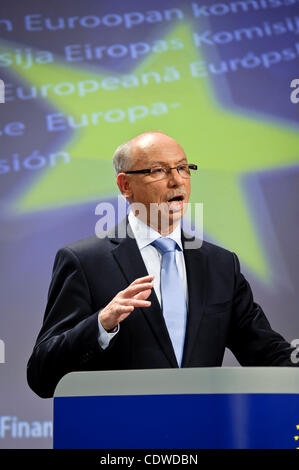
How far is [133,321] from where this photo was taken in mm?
2107

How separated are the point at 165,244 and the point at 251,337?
396 mm

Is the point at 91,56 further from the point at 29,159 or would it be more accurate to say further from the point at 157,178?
the point at 157,178

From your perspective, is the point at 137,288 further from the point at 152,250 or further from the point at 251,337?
the point at 251,337

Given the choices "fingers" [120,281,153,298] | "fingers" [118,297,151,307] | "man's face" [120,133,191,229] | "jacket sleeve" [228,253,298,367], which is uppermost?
"man's face" [120,133,191,229]

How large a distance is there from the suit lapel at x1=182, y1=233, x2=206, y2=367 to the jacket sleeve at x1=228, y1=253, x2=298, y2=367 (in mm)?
153

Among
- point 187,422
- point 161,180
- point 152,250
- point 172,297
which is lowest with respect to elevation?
point 187,422

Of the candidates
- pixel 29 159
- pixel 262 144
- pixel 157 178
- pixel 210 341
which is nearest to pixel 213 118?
pixel 262 144

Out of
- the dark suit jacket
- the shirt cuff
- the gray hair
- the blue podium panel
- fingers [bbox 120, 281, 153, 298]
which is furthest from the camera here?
the gray hair

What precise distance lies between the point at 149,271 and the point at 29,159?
1.34 m

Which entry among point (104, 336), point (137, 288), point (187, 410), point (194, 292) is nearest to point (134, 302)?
point (137, 288)

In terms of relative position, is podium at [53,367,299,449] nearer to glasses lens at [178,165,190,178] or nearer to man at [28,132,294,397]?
man at [28,132,294,397]

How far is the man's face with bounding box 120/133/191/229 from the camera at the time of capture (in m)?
2.26

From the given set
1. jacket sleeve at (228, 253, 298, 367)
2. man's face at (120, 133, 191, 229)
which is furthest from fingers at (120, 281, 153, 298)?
jacket sleeve at (228, 253, 298, 367)

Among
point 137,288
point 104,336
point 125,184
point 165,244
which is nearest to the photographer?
point 137,288
